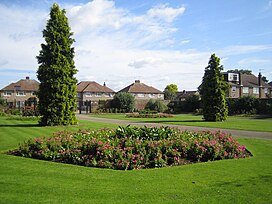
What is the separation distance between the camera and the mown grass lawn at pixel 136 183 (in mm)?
5523

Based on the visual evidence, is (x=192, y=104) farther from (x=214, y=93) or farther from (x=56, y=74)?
(x=56, y=74)

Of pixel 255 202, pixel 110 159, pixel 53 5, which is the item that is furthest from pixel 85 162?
pixel 53 5

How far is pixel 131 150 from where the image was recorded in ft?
28.5

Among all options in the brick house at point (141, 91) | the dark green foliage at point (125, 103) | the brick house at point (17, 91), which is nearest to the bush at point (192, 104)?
the dark green foliage at point (125, 103)

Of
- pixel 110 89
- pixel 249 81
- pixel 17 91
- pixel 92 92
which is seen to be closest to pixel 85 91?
pixel 92 92

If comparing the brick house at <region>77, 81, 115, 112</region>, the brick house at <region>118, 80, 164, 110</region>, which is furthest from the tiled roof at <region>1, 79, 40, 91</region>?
the brick house at <region>118, 80, 164, 110</region>

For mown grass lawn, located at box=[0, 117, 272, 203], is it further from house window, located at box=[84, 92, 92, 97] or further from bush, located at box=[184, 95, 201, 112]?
house window, located at box=[84, 92, 92, 97]

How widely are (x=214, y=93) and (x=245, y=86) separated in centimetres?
3904

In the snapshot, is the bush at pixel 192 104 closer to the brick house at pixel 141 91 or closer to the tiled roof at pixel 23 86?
the brick house at pixel 141 91

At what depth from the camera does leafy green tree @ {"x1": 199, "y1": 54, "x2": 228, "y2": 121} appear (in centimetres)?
2953

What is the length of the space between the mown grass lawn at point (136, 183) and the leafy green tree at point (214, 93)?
21252 mm

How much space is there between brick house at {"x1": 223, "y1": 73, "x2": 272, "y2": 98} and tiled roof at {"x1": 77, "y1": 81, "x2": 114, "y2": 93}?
31.1m

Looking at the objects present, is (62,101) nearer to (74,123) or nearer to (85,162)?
(74,123)

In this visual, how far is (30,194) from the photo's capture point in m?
5.62
